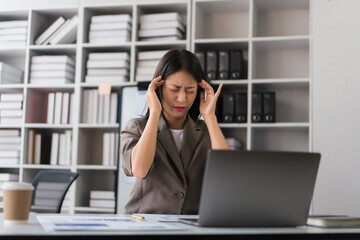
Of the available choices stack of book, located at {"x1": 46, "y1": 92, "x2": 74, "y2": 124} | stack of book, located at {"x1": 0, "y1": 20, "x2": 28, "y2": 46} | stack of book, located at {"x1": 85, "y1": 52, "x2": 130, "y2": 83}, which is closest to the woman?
stack of book, located at {"x1": 85, "y1": 52, "x2": 130, "y2": 83}

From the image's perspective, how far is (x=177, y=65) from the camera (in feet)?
6.38

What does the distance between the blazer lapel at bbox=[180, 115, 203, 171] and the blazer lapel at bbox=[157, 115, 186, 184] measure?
1.2 inches

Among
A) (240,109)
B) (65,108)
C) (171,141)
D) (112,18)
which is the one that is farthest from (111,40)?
(171,141)

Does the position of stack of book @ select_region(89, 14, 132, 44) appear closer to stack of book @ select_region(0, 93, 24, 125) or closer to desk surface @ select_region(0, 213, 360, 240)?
stack of book @ select_region(0, 93, 24, 125)

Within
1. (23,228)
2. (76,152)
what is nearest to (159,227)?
(23,228)

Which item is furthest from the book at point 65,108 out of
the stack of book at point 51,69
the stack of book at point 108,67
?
the stack of book at point 108,67

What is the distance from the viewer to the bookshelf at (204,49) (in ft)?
13.1

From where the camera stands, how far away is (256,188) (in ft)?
4.11

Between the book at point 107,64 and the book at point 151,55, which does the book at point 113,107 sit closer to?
the book at point 107,64

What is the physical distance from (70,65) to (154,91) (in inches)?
102

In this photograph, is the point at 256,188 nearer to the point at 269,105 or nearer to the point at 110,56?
the point at 269,105

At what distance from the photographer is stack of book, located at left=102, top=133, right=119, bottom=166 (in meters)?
4.15

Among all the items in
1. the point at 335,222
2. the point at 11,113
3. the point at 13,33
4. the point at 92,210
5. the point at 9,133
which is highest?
the point at 13,33

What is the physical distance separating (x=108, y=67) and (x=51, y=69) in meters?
0.50
